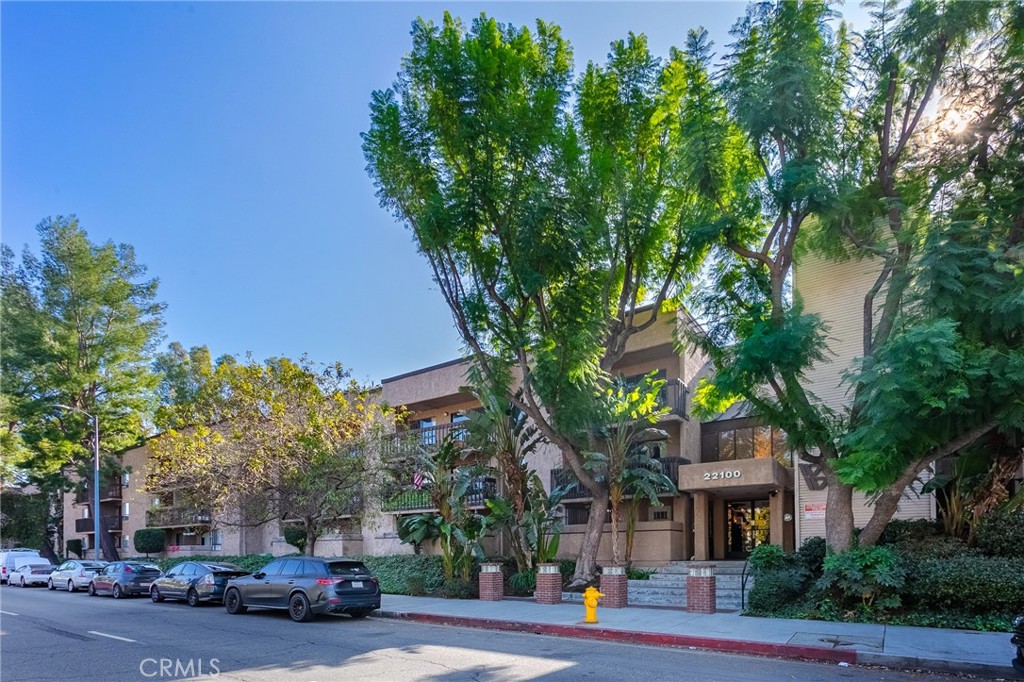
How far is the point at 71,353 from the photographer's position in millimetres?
40156

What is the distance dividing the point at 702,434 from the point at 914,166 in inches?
505

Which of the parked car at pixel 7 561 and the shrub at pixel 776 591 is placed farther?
the parked car at pixel 7 561

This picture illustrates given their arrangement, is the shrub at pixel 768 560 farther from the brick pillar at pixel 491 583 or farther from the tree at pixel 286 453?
the tree at pixel 286 453

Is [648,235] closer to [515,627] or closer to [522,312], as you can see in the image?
[522,312]

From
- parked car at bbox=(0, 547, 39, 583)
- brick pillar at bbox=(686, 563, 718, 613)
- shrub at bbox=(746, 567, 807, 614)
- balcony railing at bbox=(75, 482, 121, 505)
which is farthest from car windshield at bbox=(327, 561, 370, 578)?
balcony railing at bbox=(75, 482, 121, 505)

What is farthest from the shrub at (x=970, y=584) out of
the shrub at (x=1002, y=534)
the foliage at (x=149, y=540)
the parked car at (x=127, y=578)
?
the foliage at (x=149, y=540)

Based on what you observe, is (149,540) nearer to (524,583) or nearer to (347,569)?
(524,583)

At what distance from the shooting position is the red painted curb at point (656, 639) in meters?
11.8

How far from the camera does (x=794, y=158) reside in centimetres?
1562

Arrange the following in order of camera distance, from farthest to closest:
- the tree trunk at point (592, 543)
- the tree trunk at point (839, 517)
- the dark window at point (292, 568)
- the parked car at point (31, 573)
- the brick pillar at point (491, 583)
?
1. the parked car at point (31, 573)
2. the tree trunk at point (592, 543)
3. the brick pillar at point (491, 583)
4. the dark window at point (292, 568)
5. the tree trunk at point (839, 517)

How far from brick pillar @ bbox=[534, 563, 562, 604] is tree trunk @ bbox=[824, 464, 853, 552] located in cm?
654

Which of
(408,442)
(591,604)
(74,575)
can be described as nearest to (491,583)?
(591,604)

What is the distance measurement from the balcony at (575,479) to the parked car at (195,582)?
9.78 meters

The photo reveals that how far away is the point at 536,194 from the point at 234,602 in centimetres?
1257
